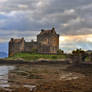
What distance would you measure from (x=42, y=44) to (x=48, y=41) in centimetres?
428

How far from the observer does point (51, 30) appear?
357ft

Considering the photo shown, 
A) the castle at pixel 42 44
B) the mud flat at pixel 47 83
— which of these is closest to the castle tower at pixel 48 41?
the castle at pixel 42 44

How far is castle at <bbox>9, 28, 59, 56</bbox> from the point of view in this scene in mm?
104669

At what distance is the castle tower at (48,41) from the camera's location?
342 feet

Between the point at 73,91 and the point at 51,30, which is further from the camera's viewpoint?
the point at 51,30

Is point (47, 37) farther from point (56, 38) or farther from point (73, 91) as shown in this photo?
point (73, 91)

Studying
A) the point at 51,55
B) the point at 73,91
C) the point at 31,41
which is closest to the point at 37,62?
the point at 51,55

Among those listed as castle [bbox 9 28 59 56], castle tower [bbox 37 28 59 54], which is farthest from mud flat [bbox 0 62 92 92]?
castle [bbox 9 28 59 56]

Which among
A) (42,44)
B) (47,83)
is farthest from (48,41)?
(47,83)

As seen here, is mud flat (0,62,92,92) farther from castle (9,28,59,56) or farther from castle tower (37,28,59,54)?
castle (9,28,59,56)

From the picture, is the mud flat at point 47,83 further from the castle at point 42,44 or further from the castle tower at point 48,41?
the castle at point 42,44

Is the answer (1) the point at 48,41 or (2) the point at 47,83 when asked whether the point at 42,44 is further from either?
(2) the point at 47,83

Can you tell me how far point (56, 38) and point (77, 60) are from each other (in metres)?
40.0

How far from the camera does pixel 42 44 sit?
345ft
